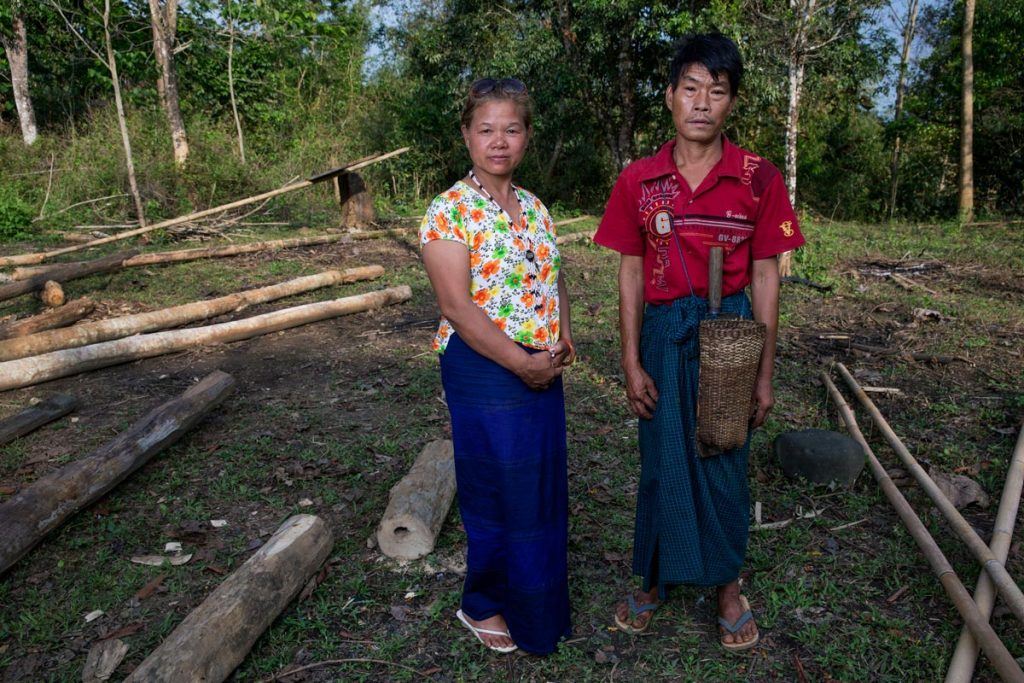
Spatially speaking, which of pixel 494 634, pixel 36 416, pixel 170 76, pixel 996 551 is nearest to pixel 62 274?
pixel 36 416

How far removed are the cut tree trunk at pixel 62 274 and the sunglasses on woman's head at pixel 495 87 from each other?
23.3 feet

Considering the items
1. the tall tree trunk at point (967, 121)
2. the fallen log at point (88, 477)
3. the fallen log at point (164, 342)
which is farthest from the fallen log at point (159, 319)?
the tall tree trunk at point (967, 121)

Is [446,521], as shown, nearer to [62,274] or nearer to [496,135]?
[496,135]

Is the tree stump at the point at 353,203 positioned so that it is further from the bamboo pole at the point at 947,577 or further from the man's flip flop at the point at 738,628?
the man's flip flop at the point at 738,628

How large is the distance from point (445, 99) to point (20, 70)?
8.60m

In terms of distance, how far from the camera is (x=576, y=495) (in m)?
3.98

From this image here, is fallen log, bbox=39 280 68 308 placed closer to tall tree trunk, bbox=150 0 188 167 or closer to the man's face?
tall tree trunk, bbox=150 0 188 167

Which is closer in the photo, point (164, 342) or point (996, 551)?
point (996, 551)

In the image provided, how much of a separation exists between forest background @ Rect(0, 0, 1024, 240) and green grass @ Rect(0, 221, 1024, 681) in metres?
6.43

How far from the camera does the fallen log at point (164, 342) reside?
17.9ft

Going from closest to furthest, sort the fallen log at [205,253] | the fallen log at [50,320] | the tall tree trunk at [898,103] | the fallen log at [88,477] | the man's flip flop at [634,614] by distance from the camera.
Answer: the man's flip flop at [634,614], the fallen log at [88,477], the fallen log at [50,320], the fallen log at [205,253], the tall tree trunk at [898,103]

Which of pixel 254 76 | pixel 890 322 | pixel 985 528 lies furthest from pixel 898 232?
pixel 254 76

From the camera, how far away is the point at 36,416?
4.81 metres

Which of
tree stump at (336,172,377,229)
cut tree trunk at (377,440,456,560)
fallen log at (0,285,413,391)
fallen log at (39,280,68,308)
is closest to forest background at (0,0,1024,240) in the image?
tree stump at (336,172,377,229)
